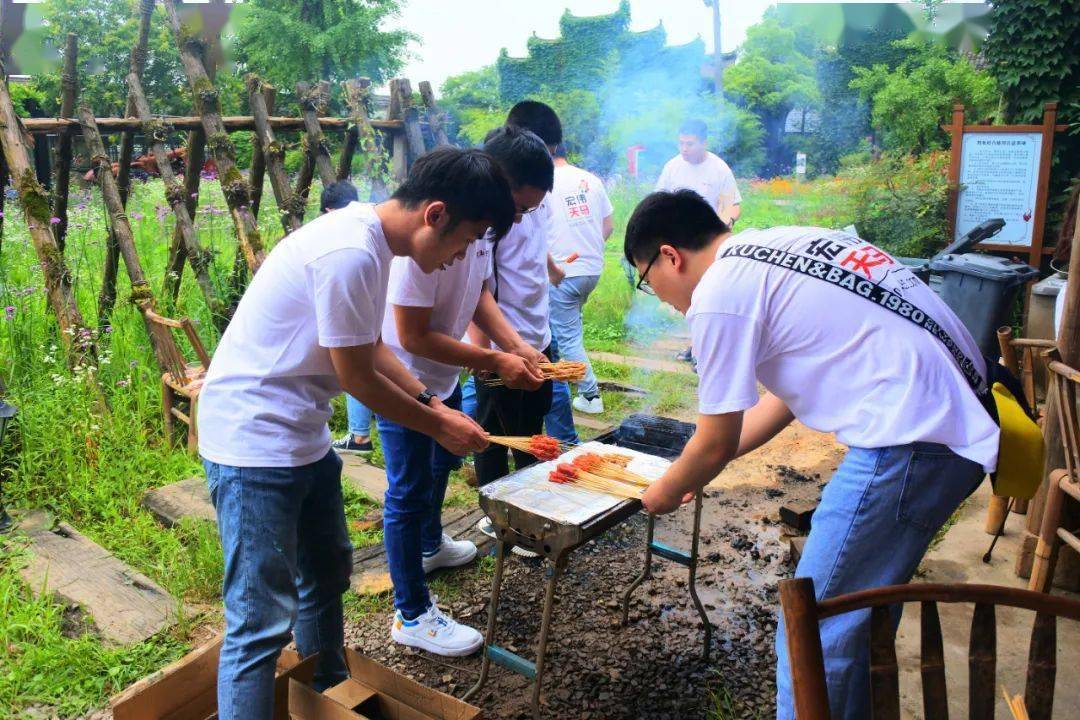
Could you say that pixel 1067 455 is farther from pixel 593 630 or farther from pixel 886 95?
pixel 886 95

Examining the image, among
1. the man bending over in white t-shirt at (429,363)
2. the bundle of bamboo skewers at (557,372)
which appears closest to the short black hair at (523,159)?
the man bending over in white t-shirt at (429,363)

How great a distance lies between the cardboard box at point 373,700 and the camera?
97.1 inches

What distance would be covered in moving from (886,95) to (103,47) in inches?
806

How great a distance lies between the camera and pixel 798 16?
1848 centimetres

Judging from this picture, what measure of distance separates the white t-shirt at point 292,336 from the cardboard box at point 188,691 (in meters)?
0.73

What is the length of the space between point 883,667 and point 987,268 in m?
6.65

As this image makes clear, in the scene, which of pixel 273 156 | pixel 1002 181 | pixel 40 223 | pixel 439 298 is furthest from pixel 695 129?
pixel 40 223

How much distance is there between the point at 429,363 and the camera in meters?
3.32

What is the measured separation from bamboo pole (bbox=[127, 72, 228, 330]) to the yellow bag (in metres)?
5.65

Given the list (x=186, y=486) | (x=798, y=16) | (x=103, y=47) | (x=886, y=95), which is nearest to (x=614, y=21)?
(x=798, y=16)

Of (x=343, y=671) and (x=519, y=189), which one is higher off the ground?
(x=519, y=189)

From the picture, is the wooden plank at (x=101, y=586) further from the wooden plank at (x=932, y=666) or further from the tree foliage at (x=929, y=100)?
the tree foliage at (x=929, y=100)

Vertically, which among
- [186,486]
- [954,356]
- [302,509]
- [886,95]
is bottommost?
[186,486]

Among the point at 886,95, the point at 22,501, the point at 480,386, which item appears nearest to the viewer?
the point at 480,386
